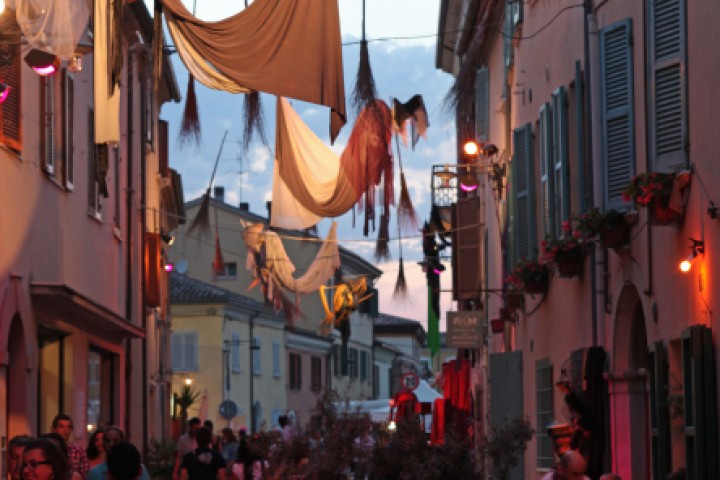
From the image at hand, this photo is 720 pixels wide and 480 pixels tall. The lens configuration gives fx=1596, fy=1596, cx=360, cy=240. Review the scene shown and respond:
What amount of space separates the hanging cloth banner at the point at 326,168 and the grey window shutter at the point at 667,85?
238cm

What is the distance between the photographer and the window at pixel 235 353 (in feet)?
207

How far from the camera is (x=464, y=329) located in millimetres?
29047

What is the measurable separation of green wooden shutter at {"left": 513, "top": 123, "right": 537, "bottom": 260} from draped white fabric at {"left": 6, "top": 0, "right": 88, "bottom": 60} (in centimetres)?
1032

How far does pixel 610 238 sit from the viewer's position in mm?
15109

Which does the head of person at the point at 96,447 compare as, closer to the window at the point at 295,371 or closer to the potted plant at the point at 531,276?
the potted plant at the point at 531,276

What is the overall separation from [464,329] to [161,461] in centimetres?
594

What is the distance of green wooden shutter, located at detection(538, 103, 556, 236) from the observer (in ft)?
61.6

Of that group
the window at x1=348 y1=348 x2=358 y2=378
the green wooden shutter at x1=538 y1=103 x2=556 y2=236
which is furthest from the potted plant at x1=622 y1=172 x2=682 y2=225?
the window at x1=348 y1=348 x2=358 y2=378

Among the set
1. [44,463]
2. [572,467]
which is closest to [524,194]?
[572,467]

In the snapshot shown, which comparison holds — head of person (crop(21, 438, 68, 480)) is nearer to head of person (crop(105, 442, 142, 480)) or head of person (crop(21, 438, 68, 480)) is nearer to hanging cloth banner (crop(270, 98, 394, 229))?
head of person (crop(105, 442, 142, 480))

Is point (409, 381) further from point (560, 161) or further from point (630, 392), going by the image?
point (630, 392)

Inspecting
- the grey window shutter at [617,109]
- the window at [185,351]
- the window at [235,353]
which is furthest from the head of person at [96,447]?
the window at [235,353]

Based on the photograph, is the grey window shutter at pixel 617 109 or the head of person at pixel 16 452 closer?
the head of person at pixel 16 452

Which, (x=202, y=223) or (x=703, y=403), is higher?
(x=202, y=223)
